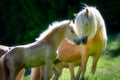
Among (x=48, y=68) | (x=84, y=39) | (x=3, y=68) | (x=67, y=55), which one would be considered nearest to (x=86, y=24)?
(x=84, y=39)

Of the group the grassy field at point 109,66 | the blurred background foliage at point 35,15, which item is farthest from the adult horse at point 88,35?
the blurred background foliage at point 35,15

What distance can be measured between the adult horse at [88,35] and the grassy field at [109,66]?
28cm

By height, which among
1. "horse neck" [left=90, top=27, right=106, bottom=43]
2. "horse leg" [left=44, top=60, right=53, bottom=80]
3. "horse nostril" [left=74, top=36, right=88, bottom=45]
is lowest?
"horse leg" [left=44, top=60, right=53, bottom=80]

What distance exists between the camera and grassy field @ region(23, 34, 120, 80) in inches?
311

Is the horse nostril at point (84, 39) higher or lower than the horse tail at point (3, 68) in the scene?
higher

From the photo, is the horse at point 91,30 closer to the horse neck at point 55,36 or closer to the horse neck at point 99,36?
the horse neck at point 99,36

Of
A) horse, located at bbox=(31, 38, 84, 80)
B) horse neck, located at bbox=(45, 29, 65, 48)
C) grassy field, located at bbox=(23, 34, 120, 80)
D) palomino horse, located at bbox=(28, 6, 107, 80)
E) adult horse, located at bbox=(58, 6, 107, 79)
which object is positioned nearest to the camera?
horse neck, located at bbox=(45, 29, 65, 48)

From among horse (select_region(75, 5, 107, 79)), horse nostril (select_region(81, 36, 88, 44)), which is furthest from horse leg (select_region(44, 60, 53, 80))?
horse nostril (select_region(81, 36, 88, 44))

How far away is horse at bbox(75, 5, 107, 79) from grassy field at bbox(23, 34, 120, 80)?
28cm

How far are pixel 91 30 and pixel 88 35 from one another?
0.39 ft

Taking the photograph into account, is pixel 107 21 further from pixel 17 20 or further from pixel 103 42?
pixel 103 42

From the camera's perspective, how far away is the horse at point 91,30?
7.21 metres

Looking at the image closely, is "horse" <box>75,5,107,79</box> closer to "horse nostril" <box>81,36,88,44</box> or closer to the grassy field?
"horse nostril" <box>81,36,88,44</box>

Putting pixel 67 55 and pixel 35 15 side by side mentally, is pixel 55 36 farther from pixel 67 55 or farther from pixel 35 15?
pixel 35 15
